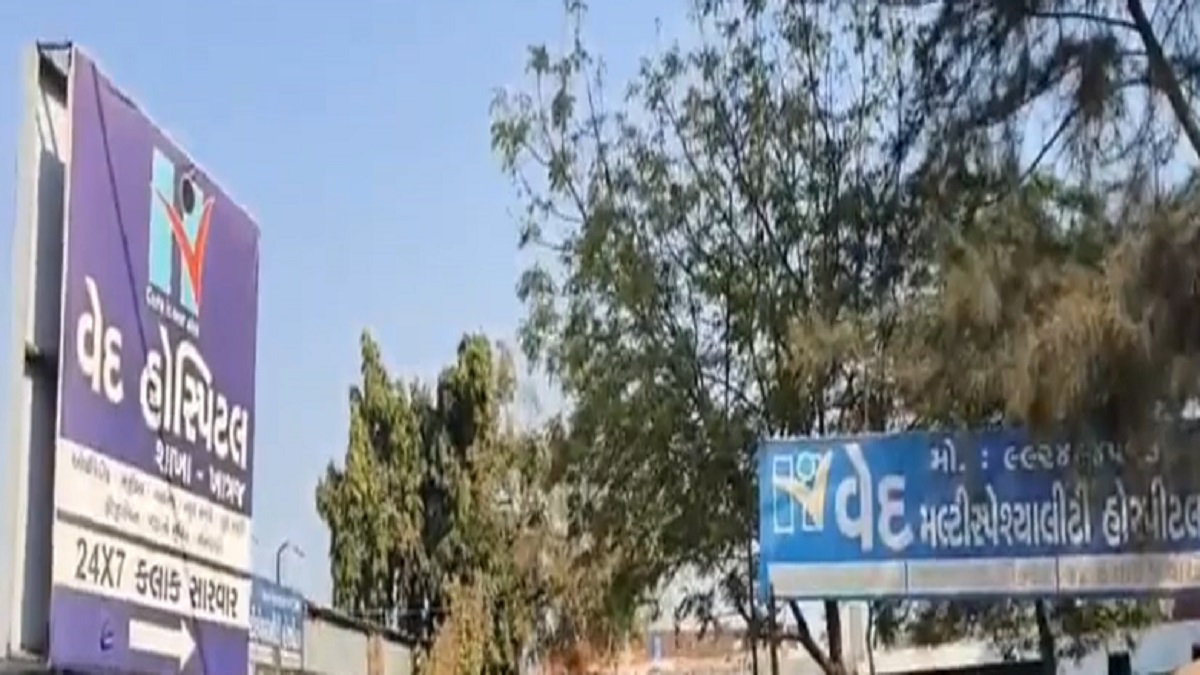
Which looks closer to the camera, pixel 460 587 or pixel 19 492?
pixel 19 492

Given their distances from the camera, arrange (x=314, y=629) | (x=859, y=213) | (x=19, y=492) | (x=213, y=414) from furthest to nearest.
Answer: (x=314, y=629) → (x=859, y=213) → (x=213, y=414) → (x=19, y=492)

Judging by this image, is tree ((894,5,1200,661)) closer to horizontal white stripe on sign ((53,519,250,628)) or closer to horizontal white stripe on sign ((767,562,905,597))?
horizontal white stripe on sign ((767,562,905,597))

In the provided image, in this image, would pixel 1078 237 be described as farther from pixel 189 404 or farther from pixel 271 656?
pixel 271 656

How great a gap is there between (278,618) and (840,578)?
8508 millimetres

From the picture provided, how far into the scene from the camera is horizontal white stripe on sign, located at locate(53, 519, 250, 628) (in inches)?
302

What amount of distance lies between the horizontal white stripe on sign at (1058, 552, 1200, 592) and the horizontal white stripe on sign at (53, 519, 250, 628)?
463cm

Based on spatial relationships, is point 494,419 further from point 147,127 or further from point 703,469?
point 147,127

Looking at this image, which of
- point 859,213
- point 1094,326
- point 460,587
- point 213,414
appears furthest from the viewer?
point 460,587

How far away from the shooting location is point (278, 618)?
1909 cm

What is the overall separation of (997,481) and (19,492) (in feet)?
19.7

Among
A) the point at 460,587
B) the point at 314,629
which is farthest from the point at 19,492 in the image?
the point at 460,587

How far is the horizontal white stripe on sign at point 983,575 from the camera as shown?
11.7 metres

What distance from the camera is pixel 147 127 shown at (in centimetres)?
865

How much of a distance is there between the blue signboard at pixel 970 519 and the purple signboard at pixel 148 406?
3328 millimetres
